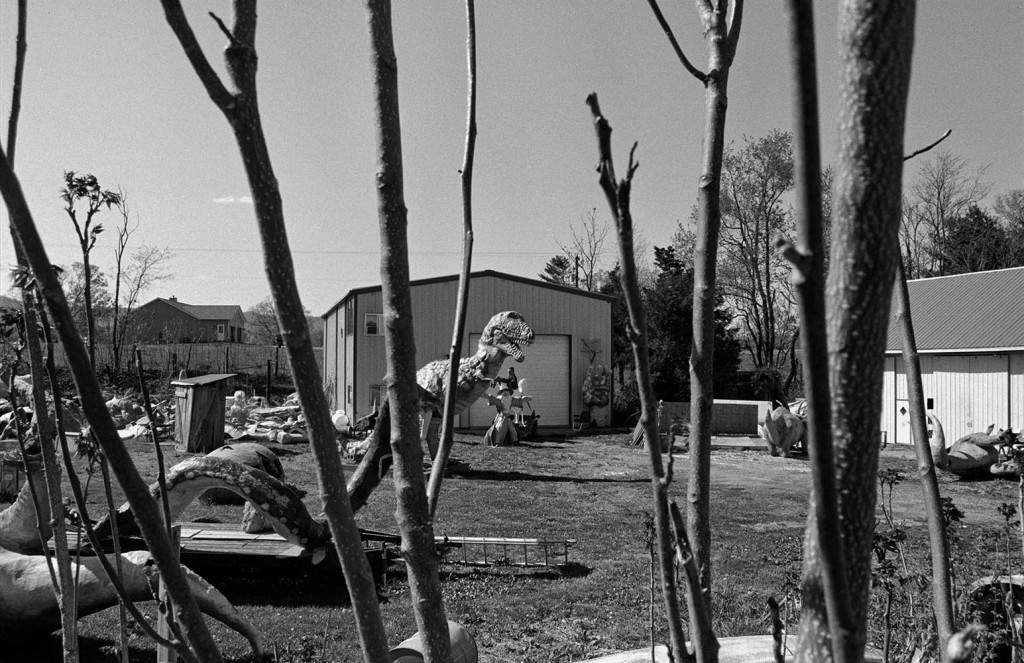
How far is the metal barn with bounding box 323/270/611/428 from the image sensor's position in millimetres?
19516

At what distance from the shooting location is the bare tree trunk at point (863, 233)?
0.52 meters

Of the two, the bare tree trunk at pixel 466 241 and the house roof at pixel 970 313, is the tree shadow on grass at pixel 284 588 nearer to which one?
the bare tree trunk at pixel 466 241

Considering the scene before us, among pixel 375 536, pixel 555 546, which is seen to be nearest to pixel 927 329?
pixel 555 546

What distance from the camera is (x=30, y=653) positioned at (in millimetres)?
4430

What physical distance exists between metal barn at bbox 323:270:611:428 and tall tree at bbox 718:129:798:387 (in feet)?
27.5

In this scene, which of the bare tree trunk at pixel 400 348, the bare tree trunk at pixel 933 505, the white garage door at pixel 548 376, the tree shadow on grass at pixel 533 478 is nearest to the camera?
the bare tree trunk at pixel 400 348

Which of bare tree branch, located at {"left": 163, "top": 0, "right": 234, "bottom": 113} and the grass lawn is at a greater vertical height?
bare tree branch, located at {"left": 163, "top": 0, "right": 234, "bottom": 113}

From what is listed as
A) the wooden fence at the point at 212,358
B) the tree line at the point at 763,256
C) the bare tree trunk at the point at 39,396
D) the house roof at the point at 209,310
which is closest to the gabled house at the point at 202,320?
the house roof at the point at 209,310

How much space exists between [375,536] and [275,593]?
877mm

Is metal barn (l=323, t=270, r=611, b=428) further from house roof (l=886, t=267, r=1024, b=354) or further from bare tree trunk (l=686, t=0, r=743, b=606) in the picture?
bare tree trunk (l=686, t=0, r=743, b=606)

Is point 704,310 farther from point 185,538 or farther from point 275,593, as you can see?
point 185,538

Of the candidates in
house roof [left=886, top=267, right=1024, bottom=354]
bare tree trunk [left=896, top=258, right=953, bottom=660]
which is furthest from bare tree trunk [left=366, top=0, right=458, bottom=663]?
house roof [left=886, top=267, right=1024, bottom=354]

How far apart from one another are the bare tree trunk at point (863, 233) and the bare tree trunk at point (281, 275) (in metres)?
0.44

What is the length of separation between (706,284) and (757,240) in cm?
2873
